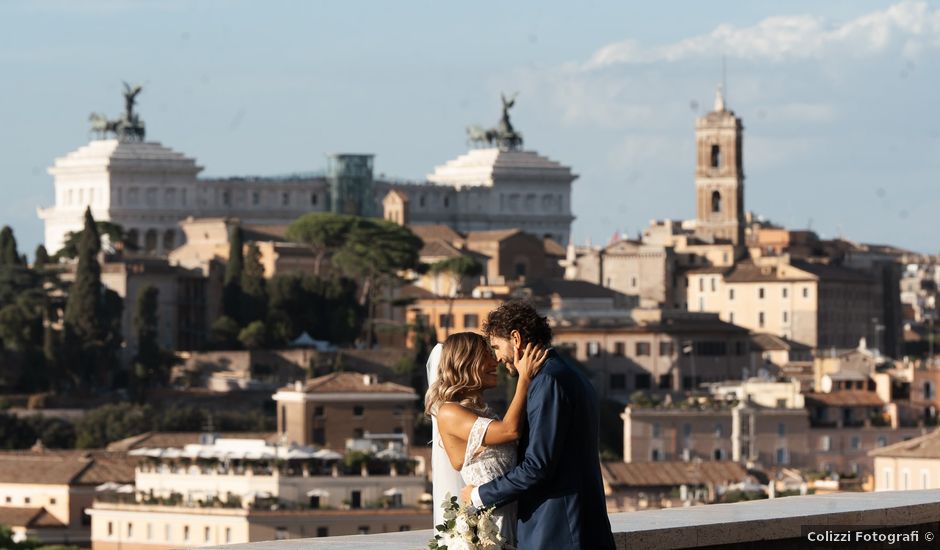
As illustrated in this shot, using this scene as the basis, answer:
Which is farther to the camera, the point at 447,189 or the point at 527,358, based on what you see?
the point at 447,189

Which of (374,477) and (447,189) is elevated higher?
(447,189)

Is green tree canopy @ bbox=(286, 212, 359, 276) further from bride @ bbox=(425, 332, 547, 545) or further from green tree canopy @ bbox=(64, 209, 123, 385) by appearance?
bride @ bbox=(425, 332, 547, 545)

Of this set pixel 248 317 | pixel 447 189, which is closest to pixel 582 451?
pixel 248 317

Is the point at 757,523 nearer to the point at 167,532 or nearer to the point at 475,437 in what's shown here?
the point at 475,437

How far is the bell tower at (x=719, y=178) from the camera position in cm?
10812

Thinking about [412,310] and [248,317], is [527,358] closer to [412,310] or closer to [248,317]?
[248,317]

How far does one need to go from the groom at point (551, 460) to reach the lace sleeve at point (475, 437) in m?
0.11

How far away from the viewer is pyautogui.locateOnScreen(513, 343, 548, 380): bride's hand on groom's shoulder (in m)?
9.60

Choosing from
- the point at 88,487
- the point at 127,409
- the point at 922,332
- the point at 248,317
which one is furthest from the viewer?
the point at 922,332

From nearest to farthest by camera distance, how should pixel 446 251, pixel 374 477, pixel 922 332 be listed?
pixel 374 477, pixel 446 251, pixel 922 332

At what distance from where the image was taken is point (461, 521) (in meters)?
9.40

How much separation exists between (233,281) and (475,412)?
76986mm

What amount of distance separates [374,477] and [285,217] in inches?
2716

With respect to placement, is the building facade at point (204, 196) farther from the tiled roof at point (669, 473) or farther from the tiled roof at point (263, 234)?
the tiled roof at point (669, 473)
